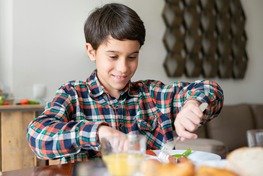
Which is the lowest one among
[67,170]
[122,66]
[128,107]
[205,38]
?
[67,170]

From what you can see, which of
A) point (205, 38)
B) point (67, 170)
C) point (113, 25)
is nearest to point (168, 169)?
point (67, 170)

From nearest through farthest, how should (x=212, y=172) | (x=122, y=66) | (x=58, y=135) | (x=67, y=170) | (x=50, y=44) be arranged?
(x=212, y=172) < (x=67, y=170) < (x=58, y=135) < (x=122, y=66) < (x=50, y=44)

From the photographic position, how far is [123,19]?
114cm

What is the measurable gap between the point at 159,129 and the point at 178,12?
2.22m

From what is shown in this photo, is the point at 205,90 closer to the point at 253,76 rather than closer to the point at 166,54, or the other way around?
the point at 166,54

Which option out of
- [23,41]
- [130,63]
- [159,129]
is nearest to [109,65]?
[130,63]

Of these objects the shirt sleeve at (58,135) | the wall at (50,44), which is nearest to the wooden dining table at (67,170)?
the shirt sleeve at (58,135)

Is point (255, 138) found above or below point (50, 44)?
below

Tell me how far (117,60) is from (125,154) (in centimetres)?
55

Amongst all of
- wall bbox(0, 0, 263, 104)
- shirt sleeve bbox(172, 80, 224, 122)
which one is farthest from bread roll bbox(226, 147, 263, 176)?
Result: wall bbox(0, 0, 263, 104)

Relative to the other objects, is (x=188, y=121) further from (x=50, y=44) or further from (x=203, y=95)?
(x=50, y=44)

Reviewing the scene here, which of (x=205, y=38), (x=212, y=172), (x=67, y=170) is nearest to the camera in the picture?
(x=212, y=172)

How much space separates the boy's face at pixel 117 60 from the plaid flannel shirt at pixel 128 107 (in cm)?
8

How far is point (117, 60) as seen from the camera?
42.4 inches
